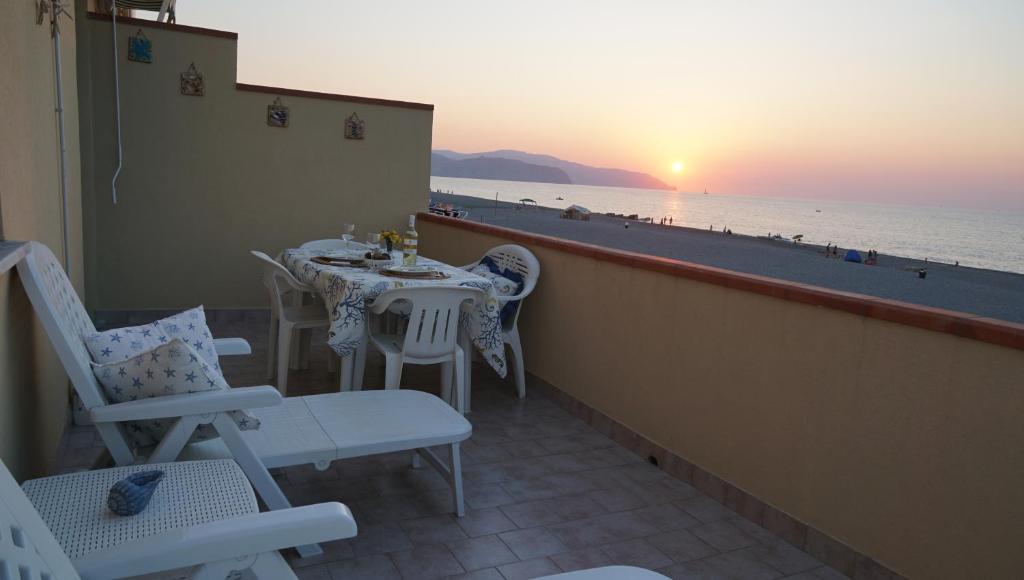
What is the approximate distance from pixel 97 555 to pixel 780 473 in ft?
7.66

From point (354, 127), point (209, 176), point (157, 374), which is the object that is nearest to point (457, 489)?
point (157, 374)

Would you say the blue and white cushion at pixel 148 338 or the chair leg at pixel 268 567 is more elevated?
Answer: the blue and white cushion at pixel 148 338

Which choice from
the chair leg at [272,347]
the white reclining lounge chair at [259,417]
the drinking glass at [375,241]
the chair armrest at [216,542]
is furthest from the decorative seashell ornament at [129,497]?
the drinking glass at [375,241]

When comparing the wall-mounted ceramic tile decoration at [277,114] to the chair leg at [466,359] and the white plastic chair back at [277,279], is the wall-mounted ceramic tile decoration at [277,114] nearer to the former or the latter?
the white plastic chair back at [277,279]

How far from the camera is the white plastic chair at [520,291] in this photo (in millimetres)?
4129

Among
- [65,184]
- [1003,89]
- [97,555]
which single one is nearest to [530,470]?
[97,555]

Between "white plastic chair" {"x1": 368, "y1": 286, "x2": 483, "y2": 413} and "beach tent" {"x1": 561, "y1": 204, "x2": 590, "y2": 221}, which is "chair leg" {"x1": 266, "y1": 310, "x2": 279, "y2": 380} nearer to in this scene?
"white plastic chair" {"x1": 368, "y1": 286, "x2": 483, "y2": 413}

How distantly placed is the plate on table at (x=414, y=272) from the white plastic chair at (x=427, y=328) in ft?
1.08

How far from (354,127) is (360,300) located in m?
3.23

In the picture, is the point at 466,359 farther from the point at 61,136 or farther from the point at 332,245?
the point at 61,136

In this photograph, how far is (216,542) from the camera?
49.2 inches

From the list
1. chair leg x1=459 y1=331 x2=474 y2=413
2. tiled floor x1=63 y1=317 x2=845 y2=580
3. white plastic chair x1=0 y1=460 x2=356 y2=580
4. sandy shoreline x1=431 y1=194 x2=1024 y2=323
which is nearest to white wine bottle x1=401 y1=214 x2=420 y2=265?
chair leg x1=459 y1=331 x2=474 y2=413

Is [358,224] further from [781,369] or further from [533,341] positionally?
[781,369]

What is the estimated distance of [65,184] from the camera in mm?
3699
